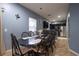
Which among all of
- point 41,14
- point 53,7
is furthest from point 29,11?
point 53,7

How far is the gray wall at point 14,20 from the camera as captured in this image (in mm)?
2844

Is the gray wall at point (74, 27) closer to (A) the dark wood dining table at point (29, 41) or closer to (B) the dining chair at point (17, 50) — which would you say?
(A) the dark wood dining table at point (29, 41)

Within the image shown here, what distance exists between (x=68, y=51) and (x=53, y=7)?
3.50 ft

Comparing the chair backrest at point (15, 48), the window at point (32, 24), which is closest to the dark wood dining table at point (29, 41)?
the chair backrest at point (15, 48)

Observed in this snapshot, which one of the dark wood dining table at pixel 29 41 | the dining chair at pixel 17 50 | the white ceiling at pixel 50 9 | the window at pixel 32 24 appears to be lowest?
the dining chair at pixel 17 50

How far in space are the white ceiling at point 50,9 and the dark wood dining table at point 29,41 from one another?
584 mm

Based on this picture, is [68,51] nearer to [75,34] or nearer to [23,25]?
[75,34]

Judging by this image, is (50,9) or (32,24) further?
(32,24)

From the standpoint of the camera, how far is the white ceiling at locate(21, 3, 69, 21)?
2.85 metres

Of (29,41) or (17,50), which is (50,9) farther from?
(17,50)

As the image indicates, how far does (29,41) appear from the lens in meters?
3.01

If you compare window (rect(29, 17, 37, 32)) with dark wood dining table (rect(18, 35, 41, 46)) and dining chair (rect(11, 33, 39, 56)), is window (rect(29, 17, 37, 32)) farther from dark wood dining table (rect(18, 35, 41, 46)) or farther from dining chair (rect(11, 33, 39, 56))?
dining chair (rect(11, 33, 39, 56))

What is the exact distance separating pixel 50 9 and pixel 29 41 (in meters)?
0.88

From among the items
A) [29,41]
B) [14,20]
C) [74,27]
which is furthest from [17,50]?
[74,27]
